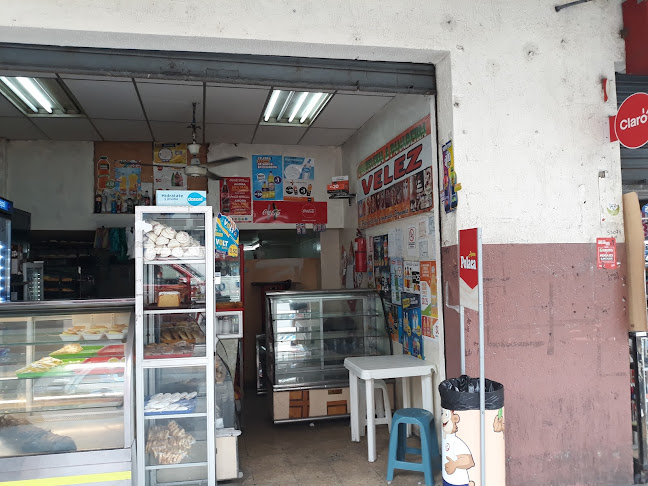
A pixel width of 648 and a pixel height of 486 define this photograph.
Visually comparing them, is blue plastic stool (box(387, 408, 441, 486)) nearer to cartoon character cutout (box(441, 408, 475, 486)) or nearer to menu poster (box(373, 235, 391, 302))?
cartoon character cutout (box(441, 408, 475, 486))

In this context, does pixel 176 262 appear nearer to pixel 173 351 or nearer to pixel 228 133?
pixel 173 351

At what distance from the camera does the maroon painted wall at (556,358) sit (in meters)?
3.77

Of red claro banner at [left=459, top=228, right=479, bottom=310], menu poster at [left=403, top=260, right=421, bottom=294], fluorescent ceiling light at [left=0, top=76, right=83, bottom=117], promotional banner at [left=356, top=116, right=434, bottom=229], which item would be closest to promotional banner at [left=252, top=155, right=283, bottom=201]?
promotional banner at [left=356, top=116, right=434, bottom=229]

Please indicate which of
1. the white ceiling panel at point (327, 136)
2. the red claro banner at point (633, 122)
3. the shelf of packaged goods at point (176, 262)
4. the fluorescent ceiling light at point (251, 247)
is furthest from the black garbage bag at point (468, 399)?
the fluorescent ceiling light at point (251, 247)

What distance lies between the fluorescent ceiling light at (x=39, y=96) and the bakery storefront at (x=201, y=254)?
2 cm

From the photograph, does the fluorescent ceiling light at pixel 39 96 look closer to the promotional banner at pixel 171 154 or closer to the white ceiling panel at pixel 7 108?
the white ceiling panel at pixel 7 108

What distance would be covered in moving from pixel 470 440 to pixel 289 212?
5351 millimetres

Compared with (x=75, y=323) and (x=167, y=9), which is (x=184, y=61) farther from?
(x=75, y=323)

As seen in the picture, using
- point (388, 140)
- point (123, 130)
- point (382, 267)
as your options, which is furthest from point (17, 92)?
point (382, 267)

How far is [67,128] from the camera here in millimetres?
6902

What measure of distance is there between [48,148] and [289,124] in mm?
3576

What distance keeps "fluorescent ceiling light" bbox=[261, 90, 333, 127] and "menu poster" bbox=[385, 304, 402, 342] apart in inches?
95.3

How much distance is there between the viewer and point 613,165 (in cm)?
404

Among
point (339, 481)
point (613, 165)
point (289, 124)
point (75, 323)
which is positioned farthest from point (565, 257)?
point (289, 124)
